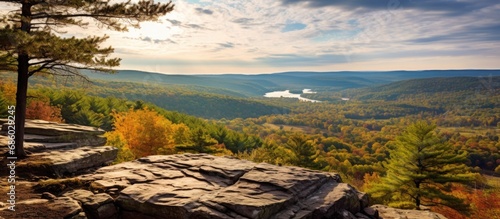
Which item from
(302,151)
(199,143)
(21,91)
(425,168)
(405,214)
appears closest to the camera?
(21,91)

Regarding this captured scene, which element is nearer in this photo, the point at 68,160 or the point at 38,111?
the point at 68,160

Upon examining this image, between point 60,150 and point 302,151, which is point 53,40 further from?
point 302,151

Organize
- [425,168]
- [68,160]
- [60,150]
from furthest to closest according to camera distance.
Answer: [425,168] → [60,150] → [68,160]

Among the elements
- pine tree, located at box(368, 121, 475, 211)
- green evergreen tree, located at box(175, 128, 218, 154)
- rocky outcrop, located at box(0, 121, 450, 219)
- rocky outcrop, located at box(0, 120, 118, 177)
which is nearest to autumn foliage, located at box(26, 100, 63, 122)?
green evergreen tree, located at box(175, 128, 218, 154)

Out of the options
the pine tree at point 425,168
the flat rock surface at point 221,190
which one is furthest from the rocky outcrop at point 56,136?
the pine tree at point 425,168

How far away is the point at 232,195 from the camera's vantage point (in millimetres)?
12773

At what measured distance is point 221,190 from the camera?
13461 mm

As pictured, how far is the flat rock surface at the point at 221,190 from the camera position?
38.8ft

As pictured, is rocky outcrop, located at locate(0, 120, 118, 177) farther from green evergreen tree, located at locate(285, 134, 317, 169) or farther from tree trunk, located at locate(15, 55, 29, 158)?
green evergreen tree, located at locate(285, 134, 317, 169)

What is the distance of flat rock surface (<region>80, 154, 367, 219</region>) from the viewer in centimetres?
1184

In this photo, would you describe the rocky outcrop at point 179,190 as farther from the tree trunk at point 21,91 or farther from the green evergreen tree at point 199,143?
the green evergreen tree at point 199,143

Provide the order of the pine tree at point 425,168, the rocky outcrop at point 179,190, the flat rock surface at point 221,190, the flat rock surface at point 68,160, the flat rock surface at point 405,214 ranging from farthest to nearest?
the pine tree at point 425,168 < the flat rock surface at point 405,214 < the flat rock surface at point 68,160 < the flat rock surface at point 221,190 < the rocky outcrop at point 179,190

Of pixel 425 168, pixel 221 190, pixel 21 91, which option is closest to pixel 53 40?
pixel 21 91

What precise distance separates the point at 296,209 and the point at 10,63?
15.6m
